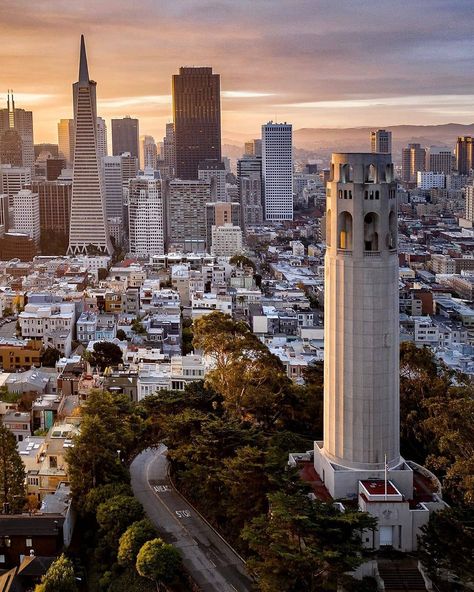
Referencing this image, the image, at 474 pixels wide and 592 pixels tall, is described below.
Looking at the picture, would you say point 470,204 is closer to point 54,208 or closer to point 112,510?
point 54,208

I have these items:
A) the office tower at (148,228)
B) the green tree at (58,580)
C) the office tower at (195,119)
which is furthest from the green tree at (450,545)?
the office tower at (195,119)

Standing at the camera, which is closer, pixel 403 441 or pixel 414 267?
pixel 403 441

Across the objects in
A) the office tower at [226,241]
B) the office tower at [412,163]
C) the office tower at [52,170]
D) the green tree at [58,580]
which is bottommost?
the green tree at [58,580]

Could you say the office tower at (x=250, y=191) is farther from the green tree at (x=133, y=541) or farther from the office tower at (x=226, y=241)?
the green tree at (x=133, y=541)

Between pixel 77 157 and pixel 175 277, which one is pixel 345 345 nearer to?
pixel 175 277

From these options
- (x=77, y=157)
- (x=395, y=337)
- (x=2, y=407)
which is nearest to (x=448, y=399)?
(x=395, y=337)

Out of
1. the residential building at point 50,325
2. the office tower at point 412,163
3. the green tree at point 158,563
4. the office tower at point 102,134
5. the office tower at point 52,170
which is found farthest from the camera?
the office tower at point 412,163

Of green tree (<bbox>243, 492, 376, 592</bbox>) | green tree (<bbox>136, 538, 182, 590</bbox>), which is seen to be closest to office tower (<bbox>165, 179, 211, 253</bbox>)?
green tree (<bbox>136, 538, 182, 590</bbox>)
